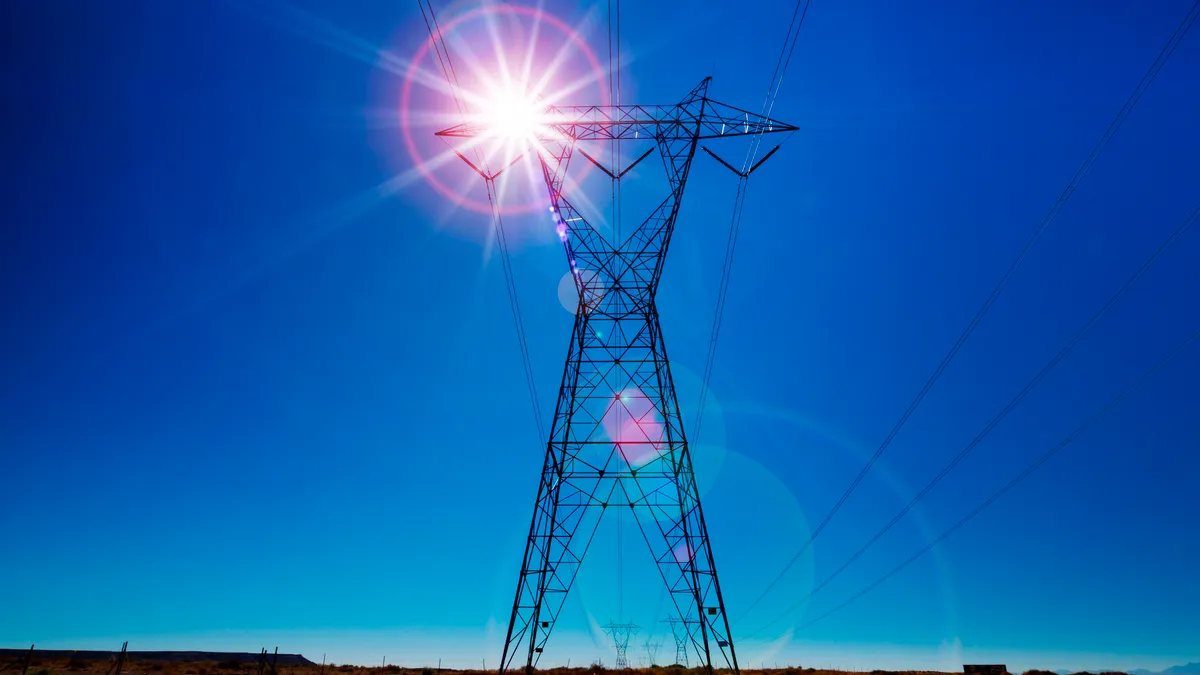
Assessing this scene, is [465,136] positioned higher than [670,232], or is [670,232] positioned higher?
[465,136]

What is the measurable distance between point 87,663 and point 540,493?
50.3 metres

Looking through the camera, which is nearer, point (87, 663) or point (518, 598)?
point (518, 598)

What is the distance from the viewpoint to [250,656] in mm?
90562

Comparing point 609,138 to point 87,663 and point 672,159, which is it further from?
point 87,663

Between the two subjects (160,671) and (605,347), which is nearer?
(605,347)

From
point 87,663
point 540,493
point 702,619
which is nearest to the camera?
point 702,619

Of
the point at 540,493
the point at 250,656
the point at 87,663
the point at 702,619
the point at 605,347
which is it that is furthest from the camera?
the point at 250,656

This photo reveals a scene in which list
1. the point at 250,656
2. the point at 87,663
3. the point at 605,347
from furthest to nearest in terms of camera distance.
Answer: the point at 250,656, the point at 87,663, the point at 605,347

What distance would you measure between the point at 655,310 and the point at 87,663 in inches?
2261

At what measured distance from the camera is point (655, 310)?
32969 mm

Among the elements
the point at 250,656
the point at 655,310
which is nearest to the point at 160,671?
the point at 250,656

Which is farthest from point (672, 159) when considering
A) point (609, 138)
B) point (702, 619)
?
point (702, 619)

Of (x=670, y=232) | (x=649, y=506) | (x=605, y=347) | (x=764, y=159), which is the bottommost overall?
(x=649, y=506)

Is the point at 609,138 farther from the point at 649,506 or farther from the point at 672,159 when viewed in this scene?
the point at 649,506
